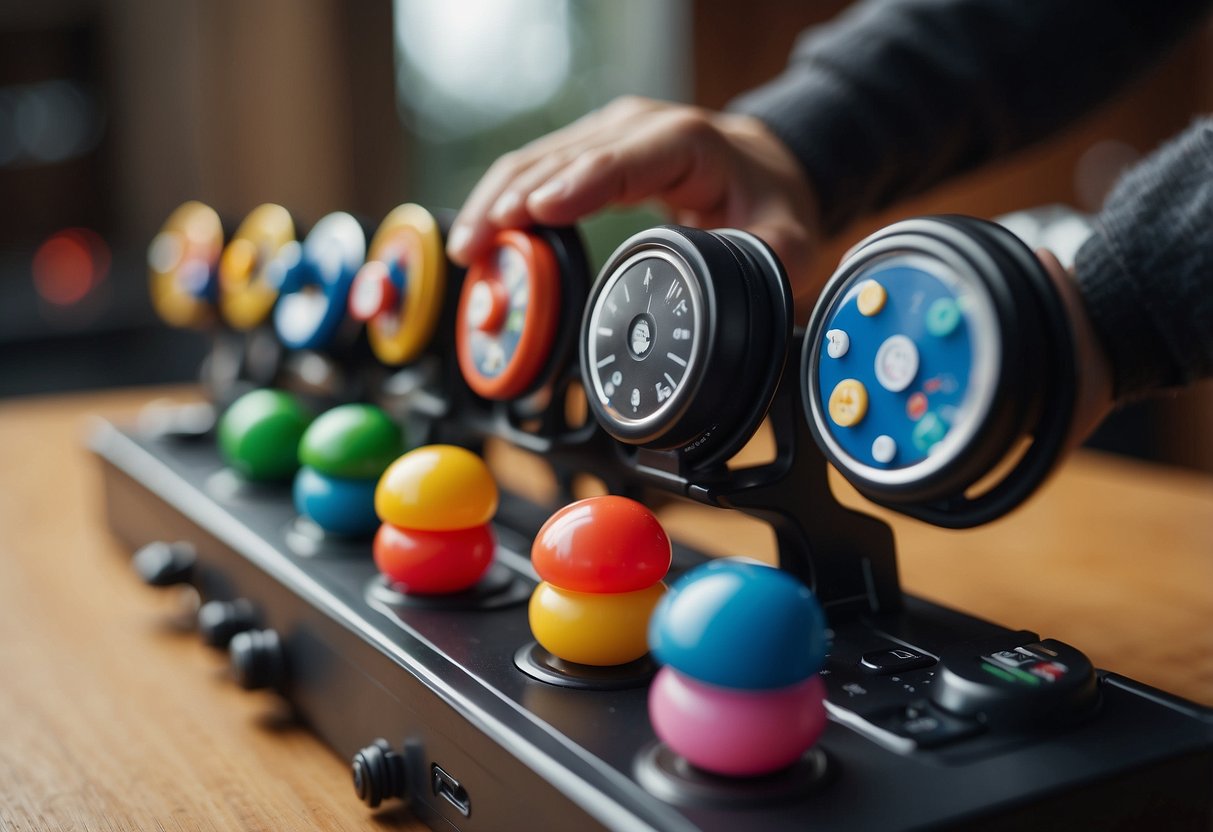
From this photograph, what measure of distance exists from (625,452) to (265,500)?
0.35 m

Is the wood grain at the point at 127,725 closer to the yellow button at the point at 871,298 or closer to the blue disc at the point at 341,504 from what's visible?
the blue disc at the point at 341,504

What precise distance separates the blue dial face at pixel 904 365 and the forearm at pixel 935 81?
0.48 meters

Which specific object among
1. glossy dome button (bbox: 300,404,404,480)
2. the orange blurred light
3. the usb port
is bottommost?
the orange blurred light

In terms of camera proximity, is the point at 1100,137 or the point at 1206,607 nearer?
the point at 1206,607

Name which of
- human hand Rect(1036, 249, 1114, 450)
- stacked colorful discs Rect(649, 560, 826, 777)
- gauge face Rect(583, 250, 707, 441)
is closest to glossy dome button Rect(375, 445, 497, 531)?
gauge face Rect(583, 250, 707, 441)

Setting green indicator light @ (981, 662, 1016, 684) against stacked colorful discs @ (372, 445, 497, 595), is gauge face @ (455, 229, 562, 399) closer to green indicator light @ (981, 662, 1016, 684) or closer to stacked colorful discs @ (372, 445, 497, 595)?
stacked colorful discs @ (372, 445, 497, 595)

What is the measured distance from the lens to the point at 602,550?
0.56 metres

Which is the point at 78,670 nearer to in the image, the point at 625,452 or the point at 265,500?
the point at 265,500

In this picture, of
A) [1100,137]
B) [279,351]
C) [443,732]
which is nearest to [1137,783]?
[443,732]

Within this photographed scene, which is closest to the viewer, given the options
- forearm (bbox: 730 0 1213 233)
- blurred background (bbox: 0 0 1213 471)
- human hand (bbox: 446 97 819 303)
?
human hand (bbox: 446 97 819 303)

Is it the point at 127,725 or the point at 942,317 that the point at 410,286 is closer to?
the point at 127,725

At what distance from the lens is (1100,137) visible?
267 cm

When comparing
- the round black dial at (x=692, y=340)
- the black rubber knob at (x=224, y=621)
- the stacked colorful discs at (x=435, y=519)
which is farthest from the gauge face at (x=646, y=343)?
the black rubber knob at (x=224, y=621)

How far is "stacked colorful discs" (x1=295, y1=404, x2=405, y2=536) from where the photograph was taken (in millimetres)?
793
